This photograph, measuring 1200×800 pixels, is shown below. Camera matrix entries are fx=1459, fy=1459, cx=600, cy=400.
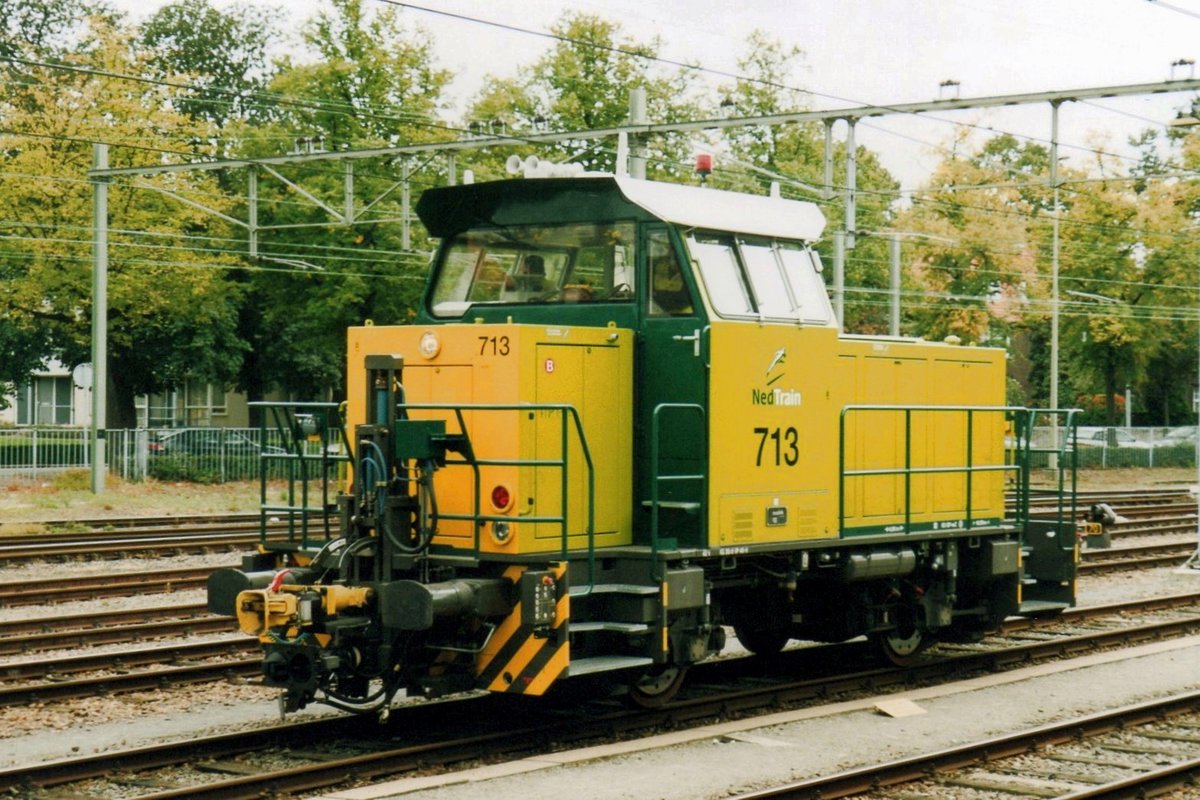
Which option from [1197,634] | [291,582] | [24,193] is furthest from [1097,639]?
[24,193]

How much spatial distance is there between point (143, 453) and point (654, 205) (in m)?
25.1

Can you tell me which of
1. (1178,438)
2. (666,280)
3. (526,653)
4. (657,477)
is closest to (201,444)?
(666,280)

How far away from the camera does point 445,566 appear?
28.6ft

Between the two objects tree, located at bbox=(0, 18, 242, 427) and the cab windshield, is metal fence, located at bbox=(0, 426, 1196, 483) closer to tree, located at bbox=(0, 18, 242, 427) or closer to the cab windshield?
tree, located at bbox=(0, 18, 242, 427)

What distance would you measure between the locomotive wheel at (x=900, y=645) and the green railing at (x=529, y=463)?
12.4ft

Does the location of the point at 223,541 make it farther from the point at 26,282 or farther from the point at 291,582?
the point at 26,282

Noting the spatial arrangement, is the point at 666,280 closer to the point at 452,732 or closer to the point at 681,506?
the point at 681,506

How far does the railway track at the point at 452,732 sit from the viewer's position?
7.78 meters

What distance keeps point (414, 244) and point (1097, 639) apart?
24.2m

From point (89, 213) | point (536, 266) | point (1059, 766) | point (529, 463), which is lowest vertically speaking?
point (1059, 766)

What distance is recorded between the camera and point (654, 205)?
925 centimetres

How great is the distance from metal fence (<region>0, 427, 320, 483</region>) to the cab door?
2215 centimetres

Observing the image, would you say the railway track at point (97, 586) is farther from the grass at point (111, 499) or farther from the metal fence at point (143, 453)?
the metal fence at point (143, 453)

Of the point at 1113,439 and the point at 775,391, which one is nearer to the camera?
the point at 775,391
